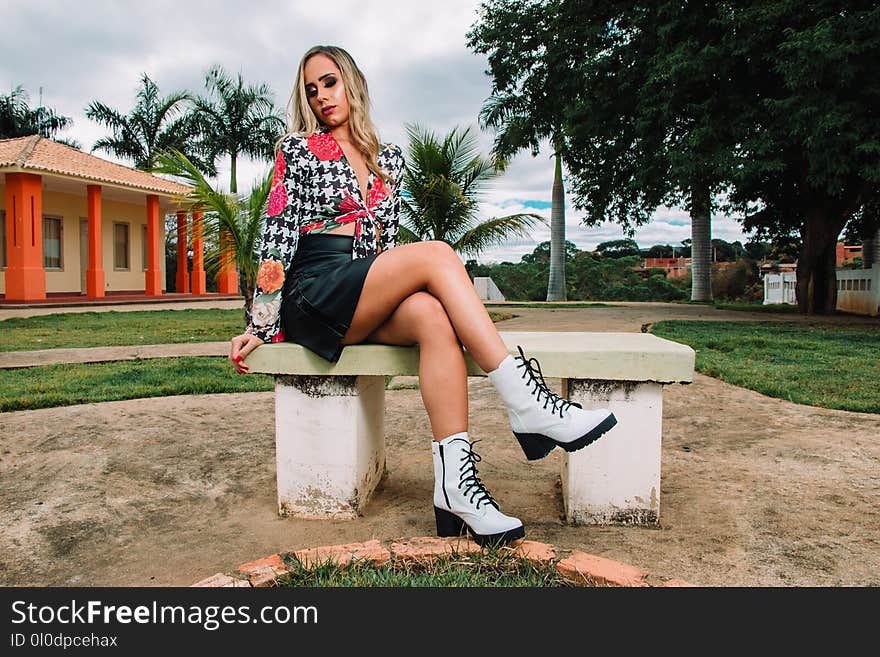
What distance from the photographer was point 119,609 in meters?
1.40

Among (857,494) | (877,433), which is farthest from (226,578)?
(877,433)

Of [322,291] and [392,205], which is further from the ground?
[392,205]

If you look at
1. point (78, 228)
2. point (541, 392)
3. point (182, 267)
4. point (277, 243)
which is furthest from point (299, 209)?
point (182, 267)

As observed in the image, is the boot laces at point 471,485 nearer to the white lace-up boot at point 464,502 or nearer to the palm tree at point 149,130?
the white lace-up boot at point 464,502

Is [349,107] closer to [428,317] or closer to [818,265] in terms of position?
[428,317]

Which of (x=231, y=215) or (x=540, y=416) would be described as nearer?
(x=540, y=416)

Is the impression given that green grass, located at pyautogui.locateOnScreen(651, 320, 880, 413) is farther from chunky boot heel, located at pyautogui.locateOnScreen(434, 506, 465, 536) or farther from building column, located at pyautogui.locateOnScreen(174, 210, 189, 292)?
building column, located at pyautogui.locateOnScreen(174, 210, 189, 292)

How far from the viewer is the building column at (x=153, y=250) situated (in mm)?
18053

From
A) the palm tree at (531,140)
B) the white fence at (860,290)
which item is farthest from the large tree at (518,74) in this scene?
the white fence at (860,290)

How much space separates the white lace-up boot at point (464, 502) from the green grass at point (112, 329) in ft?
22.1

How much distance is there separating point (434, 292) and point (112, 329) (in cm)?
882

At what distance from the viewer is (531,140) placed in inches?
731

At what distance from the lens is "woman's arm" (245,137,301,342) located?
7.27 ft

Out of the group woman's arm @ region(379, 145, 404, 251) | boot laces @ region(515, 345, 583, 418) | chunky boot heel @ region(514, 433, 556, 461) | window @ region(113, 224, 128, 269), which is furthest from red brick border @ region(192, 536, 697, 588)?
window @ region(113, 224, 128, 269)
